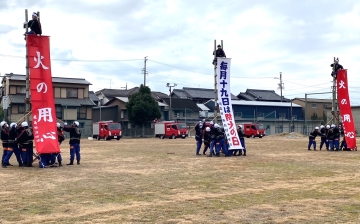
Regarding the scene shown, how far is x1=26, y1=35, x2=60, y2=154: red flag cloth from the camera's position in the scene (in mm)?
15281

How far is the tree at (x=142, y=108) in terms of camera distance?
54781 mm

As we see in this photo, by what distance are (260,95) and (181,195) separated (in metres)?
70.6

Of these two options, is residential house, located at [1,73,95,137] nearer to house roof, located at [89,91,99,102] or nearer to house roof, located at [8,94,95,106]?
house roof, located at [8,94,95,106]

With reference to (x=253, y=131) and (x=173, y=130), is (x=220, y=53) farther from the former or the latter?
(x=253, y=131)

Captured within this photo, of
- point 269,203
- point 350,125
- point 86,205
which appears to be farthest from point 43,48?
point 350,125

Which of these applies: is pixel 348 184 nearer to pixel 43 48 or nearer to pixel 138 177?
pixel 138 177

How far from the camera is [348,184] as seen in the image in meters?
11.1

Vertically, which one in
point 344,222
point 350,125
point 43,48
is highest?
point 43,48

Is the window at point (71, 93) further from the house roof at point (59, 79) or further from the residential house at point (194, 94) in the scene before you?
the residential house at point (194, 94)

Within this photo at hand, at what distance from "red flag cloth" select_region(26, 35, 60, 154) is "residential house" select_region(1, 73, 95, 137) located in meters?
39.5

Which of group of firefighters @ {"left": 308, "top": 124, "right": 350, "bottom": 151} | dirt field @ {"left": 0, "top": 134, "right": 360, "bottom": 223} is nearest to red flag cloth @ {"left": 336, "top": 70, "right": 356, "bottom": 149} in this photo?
group of firefighters @ {"left": 308, "top": 124, "right": 350, "bottom": 151}

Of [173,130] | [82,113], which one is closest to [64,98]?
[82,113]

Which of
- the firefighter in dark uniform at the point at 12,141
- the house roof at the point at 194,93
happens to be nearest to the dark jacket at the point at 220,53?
the firefighter in dark uniform at the point at 12,141

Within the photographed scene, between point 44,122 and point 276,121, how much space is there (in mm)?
56500
